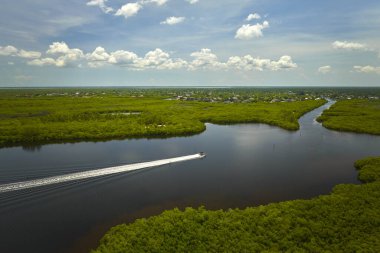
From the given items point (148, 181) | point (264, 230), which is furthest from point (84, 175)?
point (264, 230)

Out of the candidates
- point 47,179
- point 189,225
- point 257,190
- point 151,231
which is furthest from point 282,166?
point 47,179

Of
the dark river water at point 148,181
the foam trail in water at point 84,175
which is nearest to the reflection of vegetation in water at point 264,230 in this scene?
the dark river water at point 148,181

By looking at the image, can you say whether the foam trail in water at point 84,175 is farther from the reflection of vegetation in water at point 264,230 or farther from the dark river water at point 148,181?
the reflection of vegetation in water at point 264,230

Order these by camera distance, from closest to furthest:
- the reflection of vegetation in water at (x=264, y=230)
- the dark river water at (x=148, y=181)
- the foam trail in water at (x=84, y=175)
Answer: the reflection of vegetation in water at (x=264, y=230), the dark river water at (x=148, y=181), the foam trail in water at (x=84, y=175)

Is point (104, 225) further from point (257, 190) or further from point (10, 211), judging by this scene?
point (257, 190)

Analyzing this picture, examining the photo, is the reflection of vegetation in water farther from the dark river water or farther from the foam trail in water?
the foam trail in water

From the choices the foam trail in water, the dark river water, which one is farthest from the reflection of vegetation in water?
the foam trail in water

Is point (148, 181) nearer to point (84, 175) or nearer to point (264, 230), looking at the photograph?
point (84, 175)
